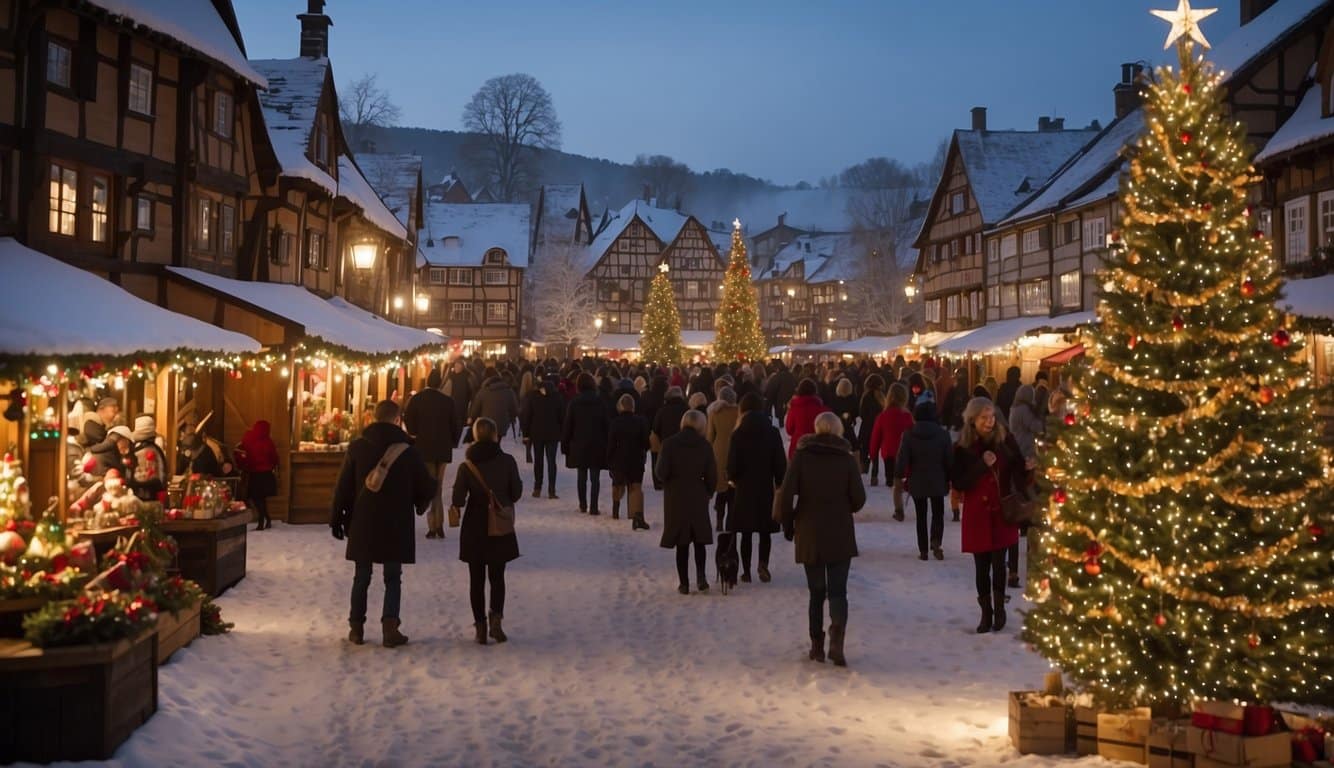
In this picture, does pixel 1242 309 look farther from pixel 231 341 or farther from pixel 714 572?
pixel 231 341

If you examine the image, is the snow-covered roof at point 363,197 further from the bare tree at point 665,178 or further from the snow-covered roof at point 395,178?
the bare tree at point 665,178

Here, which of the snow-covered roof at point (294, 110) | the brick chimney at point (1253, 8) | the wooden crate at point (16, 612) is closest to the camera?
the wooden crate at point (16, 612)

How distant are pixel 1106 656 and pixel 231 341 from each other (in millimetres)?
10975

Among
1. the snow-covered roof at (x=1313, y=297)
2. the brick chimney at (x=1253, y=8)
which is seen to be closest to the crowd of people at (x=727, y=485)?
the snow-covered roof at (x=1313, y=297)

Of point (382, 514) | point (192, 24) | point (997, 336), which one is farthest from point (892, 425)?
point (997, 336)

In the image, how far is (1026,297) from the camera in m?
39.8

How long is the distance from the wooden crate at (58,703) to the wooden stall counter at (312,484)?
9.47 m

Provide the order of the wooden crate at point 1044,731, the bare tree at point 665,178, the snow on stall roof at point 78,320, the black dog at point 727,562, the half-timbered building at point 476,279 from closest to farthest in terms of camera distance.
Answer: the wooden crate at point 1044,731, the snow on stall roof at point 78,320, the black dog at point 727,562, the half-timbered building at point 476,279, the bare tree at point 665,178

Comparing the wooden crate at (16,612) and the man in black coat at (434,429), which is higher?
the man in black coat at (434,429)

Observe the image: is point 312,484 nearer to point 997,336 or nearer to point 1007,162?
point 997,336

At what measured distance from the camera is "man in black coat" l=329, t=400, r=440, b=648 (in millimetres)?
9211

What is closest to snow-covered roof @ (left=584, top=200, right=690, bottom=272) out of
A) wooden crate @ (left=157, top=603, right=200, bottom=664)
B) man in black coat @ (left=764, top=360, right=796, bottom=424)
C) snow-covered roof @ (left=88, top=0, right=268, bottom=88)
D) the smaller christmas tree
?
the smaller christmas tree

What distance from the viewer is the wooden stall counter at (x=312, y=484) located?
15.9 m

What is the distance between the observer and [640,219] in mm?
79188
